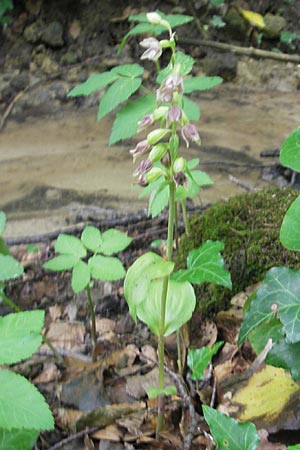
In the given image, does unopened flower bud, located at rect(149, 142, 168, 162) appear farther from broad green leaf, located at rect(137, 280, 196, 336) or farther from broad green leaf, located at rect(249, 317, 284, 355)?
broad green leaf, located at rect(249, 317, 284, 355)

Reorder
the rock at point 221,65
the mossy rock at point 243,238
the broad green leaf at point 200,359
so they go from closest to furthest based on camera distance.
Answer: the broad green leaf at point 200,359 → the mossy rock at point 243,238 → the rock at point 221,65

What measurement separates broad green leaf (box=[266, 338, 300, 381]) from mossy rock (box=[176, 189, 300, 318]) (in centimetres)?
63

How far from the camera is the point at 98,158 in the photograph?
4.12m

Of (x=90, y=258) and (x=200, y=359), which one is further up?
(x=90, y=258)

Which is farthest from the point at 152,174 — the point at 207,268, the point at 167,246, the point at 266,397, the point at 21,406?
the point at 266,397

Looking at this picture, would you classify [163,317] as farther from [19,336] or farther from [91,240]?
[91,240]

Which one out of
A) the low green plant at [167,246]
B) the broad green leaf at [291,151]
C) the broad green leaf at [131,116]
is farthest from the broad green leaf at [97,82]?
the broad green leaf at [291,151]

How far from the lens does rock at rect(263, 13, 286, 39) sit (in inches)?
245

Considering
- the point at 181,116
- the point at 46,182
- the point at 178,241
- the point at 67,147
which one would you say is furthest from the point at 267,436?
the point at 67,147

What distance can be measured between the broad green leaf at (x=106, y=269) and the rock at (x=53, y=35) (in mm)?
5126

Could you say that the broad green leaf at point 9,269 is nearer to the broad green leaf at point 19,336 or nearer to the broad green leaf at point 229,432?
the broad green leaf at point 19,336

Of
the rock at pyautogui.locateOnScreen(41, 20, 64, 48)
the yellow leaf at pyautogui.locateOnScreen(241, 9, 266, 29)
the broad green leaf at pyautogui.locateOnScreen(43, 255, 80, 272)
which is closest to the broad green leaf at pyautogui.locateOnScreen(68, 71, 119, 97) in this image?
the broad green leaf at pyautogui.locateOnScreen(43, 255, 80, 272)

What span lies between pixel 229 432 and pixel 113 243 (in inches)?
38.1

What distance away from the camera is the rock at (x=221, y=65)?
5828mm
